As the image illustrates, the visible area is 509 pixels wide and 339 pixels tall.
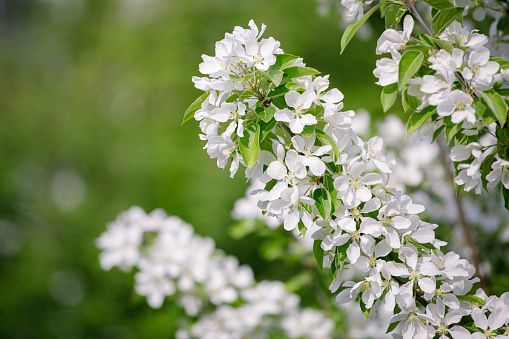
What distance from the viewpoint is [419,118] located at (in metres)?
0.80

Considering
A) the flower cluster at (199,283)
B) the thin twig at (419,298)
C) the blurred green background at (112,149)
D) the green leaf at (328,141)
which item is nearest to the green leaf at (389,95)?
the green leaf at (328,141)

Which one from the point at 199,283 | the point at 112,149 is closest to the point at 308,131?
the point at 199,283

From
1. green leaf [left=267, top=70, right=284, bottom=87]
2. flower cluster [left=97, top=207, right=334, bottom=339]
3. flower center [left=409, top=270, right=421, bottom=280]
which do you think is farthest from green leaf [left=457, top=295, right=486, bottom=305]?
flower cluster [left=97, top=207, right=334, bottom=339]

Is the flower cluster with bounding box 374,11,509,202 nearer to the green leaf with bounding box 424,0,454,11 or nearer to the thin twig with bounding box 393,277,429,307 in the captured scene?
the green leaf with bounding box 424,0,454,11

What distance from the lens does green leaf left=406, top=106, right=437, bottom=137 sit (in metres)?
0.79

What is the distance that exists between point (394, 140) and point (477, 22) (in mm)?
813

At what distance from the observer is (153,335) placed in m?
4.01

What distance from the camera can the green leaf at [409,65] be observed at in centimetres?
74

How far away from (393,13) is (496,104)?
0.28 metres

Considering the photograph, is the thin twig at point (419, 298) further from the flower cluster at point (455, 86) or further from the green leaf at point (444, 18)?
the green leaf at point (444, 18)

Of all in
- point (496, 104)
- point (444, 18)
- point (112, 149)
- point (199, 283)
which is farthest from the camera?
point (112, 149)

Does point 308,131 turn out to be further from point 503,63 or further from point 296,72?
point 503,63

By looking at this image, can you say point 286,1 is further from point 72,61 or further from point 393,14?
point 393,14

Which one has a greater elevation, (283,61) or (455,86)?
(283,61)
